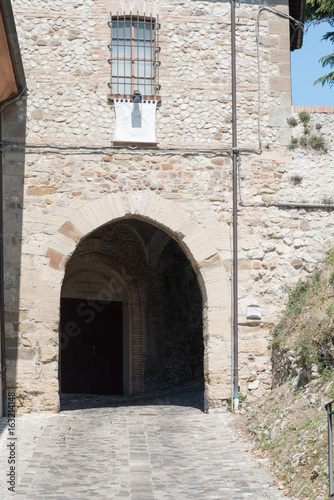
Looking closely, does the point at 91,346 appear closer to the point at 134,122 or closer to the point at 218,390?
the point at 218,390

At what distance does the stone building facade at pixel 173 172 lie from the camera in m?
11.0

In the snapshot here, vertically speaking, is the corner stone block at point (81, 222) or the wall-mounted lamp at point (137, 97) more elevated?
the wall-mounted lamp at point (137, 97)

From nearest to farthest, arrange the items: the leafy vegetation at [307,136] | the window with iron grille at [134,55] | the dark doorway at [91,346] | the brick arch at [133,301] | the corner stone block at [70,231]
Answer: the corner stone block at [70,231], the window with iron grille at [134,55], the leafy vegetation at [307,136], the brick arch at [133,301], the dark doorway at [91,346]

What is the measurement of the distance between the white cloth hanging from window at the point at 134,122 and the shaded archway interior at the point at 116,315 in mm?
4066

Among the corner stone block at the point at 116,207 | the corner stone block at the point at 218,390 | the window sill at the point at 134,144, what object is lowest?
the corner stone block at the point at 218,390

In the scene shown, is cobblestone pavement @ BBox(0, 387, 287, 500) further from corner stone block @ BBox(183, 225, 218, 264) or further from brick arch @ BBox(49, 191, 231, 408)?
corner stone block @ BBox(183, 225, 218, 264)

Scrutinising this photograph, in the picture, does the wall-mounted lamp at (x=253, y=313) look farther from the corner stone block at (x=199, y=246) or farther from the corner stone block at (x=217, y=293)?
the corner stone block at (x=199, y=246)

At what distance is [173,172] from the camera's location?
11.5 m

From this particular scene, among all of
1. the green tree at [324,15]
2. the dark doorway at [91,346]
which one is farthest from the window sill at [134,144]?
the green tree at [324,15]

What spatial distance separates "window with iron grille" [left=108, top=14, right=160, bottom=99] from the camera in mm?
11688

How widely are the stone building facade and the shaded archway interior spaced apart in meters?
4.06

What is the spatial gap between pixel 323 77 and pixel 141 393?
36.4ft

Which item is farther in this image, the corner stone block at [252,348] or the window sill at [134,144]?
the window sill at [134,144]

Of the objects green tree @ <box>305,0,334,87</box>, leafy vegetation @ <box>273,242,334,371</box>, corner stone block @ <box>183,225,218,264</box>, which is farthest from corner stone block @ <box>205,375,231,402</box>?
green tree @ <box>305,0,334,87</box>
